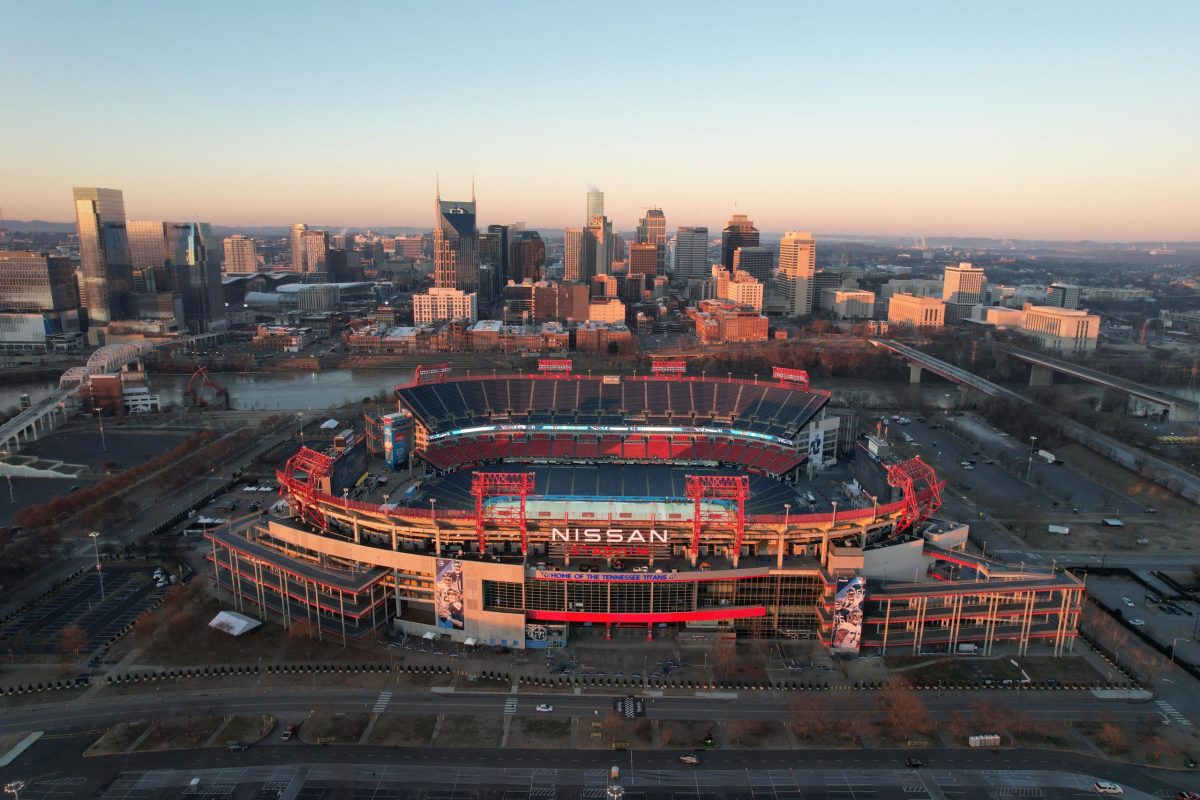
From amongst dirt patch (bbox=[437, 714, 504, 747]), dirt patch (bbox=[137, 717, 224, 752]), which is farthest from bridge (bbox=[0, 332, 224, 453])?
dirt patch (bbox=[437, 714, 504, 747])

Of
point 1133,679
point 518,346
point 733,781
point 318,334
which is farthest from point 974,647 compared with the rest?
point 318,334

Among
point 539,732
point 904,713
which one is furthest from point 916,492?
point 539,732

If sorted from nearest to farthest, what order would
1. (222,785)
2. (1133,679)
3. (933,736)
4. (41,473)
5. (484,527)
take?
(222,785), (933,736), (1133,679), (484,527), (41,473)

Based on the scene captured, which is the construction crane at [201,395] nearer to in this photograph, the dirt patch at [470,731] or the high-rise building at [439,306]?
the high-rise building at [439,306]

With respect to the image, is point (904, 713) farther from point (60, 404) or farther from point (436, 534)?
point (60, 404)

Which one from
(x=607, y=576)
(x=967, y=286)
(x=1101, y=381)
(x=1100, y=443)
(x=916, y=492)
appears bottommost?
(x=1100, y=443)

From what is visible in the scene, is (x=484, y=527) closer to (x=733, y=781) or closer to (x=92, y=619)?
(x=733, y=781)

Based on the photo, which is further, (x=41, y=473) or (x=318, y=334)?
(x=318, y=334)
